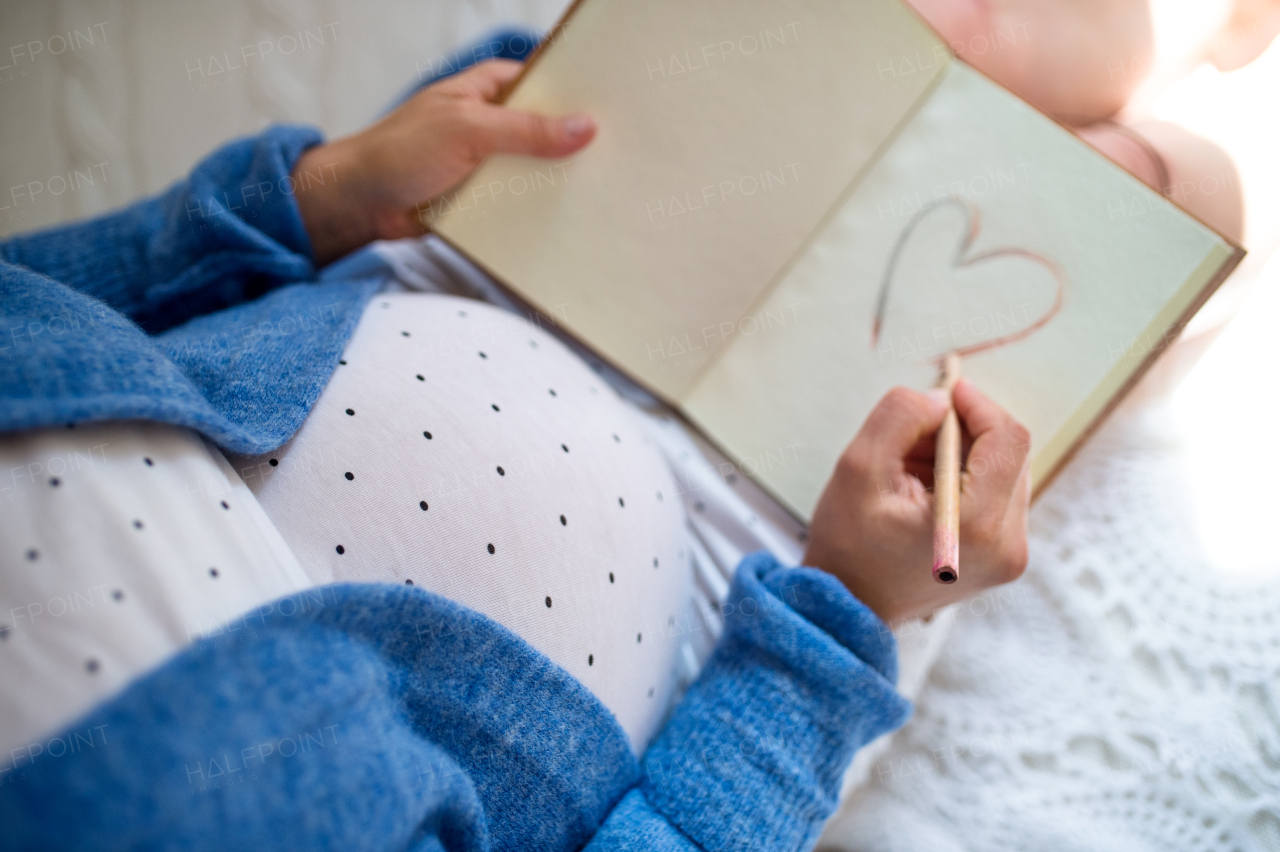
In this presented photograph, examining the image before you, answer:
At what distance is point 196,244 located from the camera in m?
0.55

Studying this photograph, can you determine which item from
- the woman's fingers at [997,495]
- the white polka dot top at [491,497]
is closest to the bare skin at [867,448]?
the woman's fingers at [997,495]

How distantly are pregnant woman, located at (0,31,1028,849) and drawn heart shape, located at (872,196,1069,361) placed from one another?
0.08 meters

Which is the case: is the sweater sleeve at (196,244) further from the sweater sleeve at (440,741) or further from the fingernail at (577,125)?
the sweater sleeve at (440,741)

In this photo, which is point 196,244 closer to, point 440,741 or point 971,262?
point 440,741

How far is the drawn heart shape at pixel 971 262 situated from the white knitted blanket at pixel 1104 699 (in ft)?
0.48

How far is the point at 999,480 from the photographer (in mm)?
439

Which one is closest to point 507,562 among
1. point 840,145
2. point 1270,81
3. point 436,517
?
point 436,517

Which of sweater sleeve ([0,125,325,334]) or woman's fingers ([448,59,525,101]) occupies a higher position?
woman's fingers ([448,59,525,101])

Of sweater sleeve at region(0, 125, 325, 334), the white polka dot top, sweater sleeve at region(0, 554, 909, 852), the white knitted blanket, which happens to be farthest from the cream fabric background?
the white knitted blanket

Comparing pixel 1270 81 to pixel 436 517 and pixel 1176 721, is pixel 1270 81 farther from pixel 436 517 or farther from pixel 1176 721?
pixel 436 517

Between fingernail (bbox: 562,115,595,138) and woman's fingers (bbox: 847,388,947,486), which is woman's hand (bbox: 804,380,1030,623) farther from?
fingernail (bbox: 562,115,595,138)

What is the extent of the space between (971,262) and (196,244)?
1.89 feet

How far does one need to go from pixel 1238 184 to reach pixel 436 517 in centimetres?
61

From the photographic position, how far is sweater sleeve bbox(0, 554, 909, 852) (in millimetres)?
250
